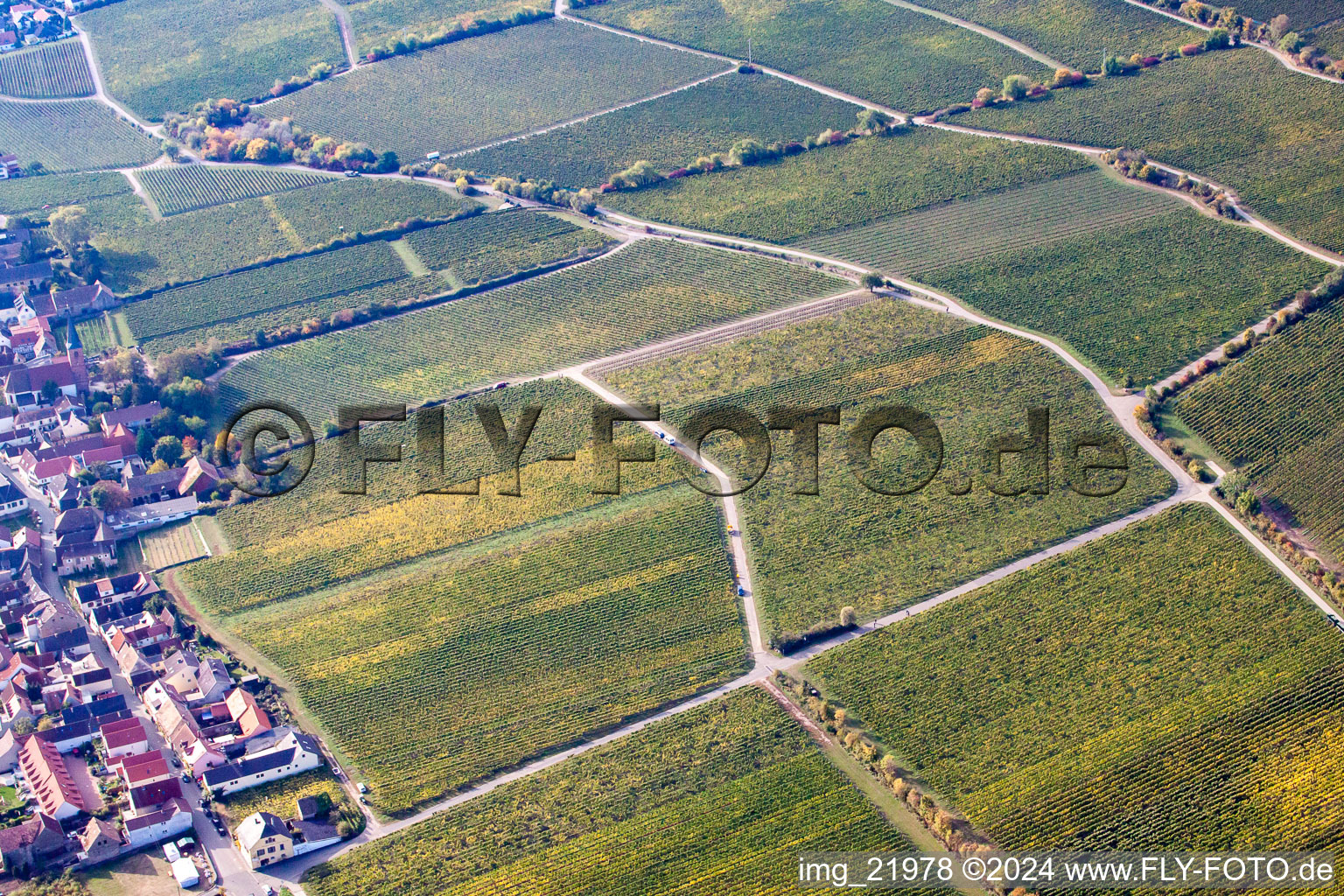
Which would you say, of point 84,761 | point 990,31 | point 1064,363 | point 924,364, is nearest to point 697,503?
point 924,364

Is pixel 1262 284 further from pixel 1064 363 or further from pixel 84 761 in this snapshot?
pixel 84 761

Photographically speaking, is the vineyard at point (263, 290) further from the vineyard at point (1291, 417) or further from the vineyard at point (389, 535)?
the vineyard at point (1291, 417)

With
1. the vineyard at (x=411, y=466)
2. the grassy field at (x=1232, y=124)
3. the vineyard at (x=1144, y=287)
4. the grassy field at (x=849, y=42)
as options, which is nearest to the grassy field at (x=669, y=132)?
the grassy field at (x=849, y=42)

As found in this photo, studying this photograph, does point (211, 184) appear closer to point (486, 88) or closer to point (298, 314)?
point (298, 314)

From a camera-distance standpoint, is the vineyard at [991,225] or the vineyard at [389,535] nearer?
the vineyard at [389,535]

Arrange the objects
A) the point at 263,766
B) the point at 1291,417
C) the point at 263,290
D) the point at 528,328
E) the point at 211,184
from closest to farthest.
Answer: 1. the point at 263,766
2. the point at 1291,417
3. the point at 528,328
4. the point at 263,290
5. the point at 211,184

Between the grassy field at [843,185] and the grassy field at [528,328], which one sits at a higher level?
the grassy field at [843,185]

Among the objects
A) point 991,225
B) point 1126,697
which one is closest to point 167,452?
point 1126,697

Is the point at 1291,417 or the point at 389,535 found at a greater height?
the point at 389,535
